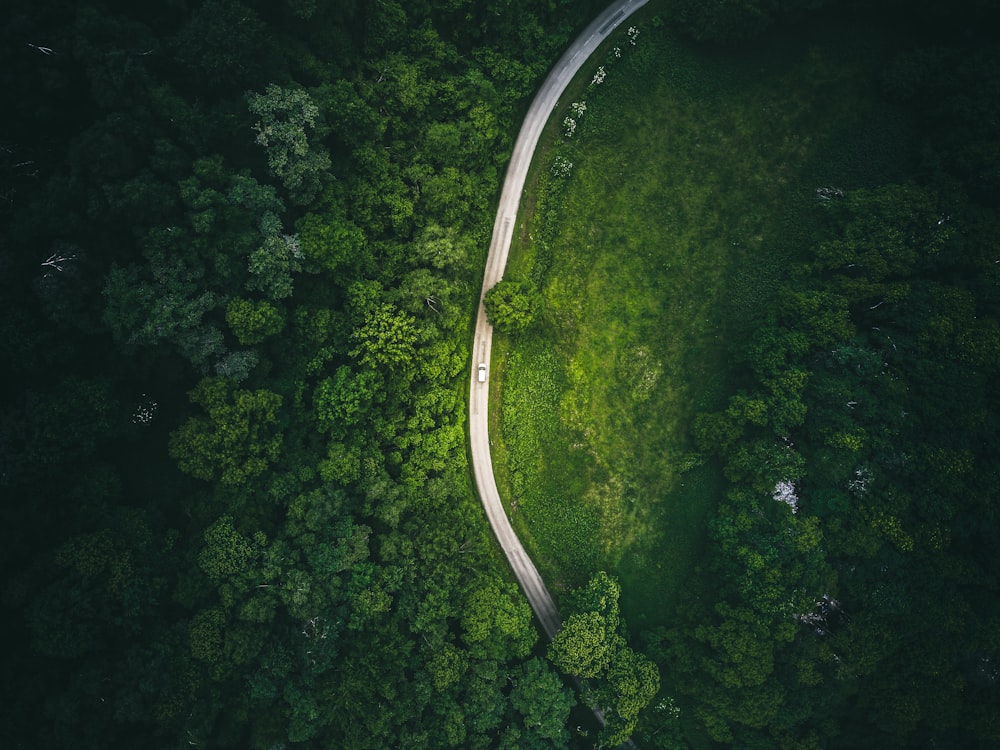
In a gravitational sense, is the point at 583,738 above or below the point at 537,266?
below

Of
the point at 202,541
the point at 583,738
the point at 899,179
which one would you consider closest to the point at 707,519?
the point at 583,738

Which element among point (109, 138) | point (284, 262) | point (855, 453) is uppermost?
point (109, 138)

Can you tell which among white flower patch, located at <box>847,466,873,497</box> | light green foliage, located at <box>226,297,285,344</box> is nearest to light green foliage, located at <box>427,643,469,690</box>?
light green foliage, located at <box>226,297,285,344</box>

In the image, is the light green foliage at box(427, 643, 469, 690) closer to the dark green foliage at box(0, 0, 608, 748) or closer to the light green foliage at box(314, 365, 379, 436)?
the dark green foliage at box(0, 0, 608, 748)

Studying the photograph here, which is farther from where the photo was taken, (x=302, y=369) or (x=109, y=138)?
(x=302, y=369)

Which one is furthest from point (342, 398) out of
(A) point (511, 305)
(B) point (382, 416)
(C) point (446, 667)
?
(C) point (446, 667)

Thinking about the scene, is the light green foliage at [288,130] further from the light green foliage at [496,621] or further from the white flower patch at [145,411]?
the light green foliage at [496,621]

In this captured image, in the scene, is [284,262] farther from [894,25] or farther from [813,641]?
[894,25]

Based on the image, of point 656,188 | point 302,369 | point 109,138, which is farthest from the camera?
point 656,188
